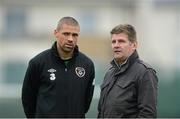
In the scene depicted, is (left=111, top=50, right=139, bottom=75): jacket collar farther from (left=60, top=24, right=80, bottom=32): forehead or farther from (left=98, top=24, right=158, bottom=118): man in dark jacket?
(left=60, top=24, right=80, bottom=32): forehead

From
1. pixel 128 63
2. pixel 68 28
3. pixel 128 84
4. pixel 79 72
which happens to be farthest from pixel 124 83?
pixel 68 28

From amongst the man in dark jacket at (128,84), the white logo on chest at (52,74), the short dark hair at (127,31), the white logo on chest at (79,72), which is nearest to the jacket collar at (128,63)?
the man in dark jacket at (128,84)

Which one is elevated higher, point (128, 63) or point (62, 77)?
point (128, 63)

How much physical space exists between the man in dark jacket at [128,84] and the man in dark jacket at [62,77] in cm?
31

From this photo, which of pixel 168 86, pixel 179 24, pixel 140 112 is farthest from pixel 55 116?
pixel 179 24

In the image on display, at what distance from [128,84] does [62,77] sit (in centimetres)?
62

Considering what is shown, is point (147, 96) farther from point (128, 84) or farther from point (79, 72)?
point (79, 72)

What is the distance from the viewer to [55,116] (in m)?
4.07

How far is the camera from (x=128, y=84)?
147 inches

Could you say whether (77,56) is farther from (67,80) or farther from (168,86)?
(168,86)

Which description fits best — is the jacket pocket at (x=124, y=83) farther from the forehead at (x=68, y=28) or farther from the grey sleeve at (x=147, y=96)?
the forehead at (x=68, y=28)

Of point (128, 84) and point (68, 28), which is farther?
point (68, 28)

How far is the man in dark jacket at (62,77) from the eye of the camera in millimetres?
4070

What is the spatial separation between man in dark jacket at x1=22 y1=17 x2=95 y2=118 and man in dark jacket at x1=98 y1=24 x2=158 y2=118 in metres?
0.31
